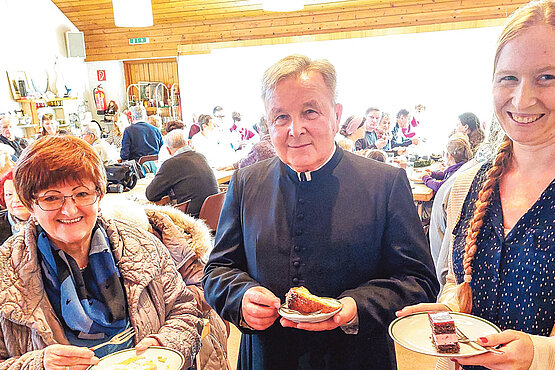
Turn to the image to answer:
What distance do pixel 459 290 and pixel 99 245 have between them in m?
1.09

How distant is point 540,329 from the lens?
103 centimetres

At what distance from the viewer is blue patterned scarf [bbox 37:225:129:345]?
1.43 metres

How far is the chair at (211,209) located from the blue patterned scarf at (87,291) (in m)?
2.11

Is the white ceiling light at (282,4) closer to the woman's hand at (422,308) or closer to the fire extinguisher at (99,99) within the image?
the woman's hand at (422,308)

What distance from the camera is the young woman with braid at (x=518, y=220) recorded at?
101 cm

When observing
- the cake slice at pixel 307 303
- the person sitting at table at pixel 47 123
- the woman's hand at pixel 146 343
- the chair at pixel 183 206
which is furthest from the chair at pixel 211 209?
the person sitting at table at pixel 47 123

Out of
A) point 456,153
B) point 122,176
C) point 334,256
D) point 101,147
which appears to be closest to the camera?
point 334,256

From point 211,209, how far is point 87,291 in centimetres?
222

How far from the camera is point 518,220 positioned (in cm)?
110

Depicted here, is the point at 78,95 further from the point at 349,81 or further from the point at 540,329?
the point at 540,329

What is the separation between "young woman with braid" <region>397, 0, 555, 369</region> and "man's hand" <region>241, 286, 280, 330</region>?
0.33 metres

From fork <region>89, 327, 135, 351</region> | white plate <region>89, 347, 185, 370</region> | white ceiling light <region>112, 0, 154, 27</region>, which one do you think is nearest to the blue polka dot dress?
white plate <region>89, 347, 185, 370</region>

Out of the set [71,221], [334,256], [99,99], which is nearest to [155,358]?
[71,221]

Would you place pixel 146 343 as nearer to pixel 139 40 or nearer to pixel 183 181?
pixel 183 181
